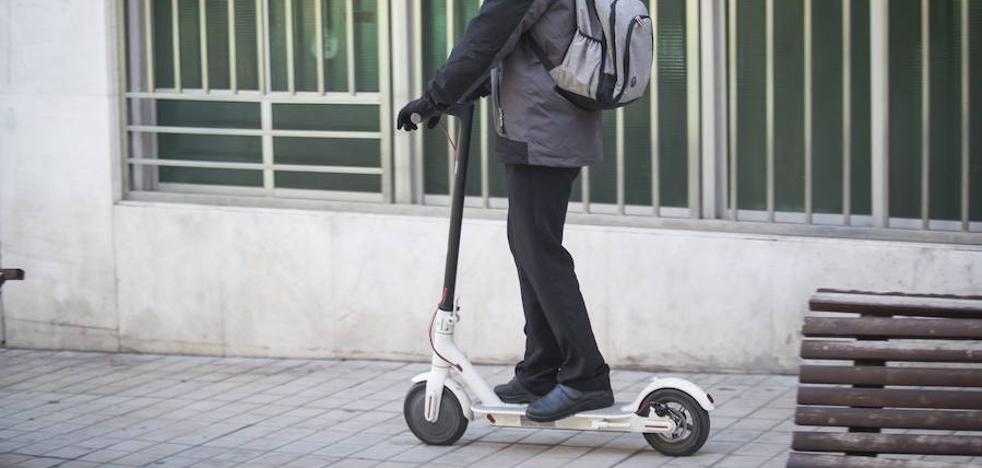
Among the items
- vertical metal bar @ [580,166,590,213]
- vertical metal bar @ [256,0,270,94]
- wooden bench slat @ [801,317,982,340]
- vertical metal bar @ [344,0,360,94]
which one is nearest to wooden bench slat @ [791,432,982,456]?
wooden bench slat @ [801,317,982,340]

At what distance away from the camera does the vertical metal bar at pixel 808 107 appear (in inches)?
291

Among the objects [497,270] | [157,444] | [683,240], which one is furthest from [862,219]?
[157,444]

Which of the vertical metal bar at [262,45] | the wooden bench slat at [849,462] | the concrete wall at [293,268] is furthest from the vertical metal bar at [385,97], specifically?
the wooden bench slat at [849,462]

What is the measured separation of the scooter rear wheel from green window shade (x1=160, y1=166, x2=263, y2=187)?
3.43 m

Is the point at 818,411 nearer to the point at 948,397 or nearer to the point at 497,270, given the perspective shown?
the point at 948,397

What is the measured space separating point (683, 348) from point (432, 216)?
4.76 feet

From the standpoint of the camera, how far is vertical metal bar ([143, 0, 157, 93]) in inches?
351

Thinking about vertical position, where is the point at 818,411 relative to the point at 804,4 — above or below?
below

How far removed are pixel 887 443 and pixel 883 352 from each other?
0.25m

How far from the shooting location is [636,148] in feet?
25.7

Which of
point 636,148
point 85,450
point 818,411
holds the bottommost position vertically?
point 85,450

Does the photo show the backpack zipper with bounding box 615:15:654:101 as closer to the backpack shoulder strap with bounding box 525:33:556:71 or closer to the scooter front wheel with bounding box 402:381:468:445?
the backpack shoulder strap with bounding box 525:33:556:71

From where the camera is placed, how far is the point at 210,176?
29.4 feet

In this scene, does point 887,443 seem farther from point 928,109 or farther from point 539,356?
point 928,109
